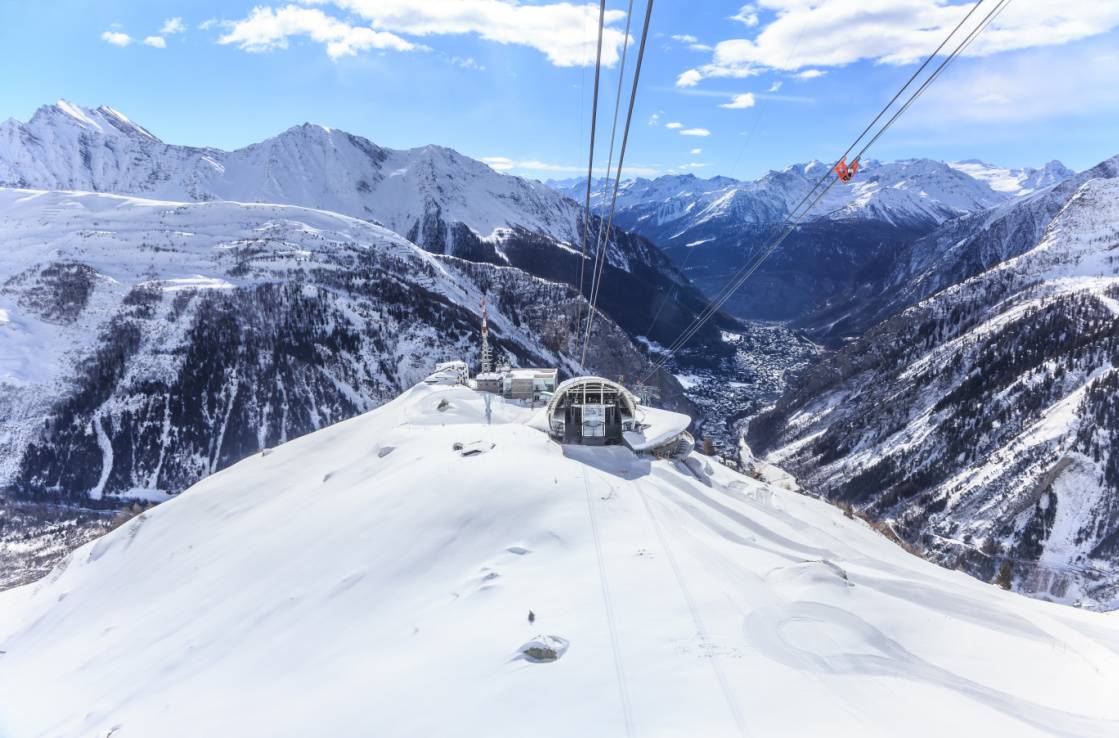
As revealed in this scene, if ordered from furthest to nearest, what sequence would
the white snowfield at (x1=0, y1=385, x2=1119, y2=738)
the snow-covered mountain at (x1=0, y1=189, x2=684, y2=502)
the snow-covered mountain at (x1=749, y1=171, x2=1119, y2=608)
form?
the snow-covered mountain at (x1=0, y1=189, x2=684, y2=502) → the snow-covered mountain at (x1=749, y1=171, x2=1119, y2=608) → the white snowfield at (x1=0, y1=385, x2=1119, y2=738)

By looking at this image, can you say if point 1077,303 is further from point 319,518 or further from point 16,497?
point 16,497

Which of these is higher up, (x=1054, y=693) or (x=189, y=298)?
(x=189, y=298)

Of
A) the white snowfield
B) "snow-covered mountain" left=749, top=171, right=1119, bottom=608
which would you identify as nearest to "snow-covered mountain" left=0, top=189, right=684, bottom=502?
the white snowfield

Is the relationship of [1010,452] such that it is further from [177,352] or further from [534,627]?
[177,352]

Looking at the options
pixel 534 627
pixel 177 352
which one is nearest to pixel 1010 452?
pixel 534 627

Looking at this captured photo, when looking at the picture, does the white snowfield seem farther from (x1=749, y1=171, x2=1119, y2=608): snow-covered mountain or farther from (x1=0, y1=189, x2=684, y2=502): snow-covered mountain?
(x1=749, y1=171, x2=1119, y2=608): snow-covered mountain

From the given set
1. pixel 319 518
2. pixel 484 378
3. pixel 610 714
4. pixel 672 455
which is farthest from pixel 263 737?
pixel 484 378
